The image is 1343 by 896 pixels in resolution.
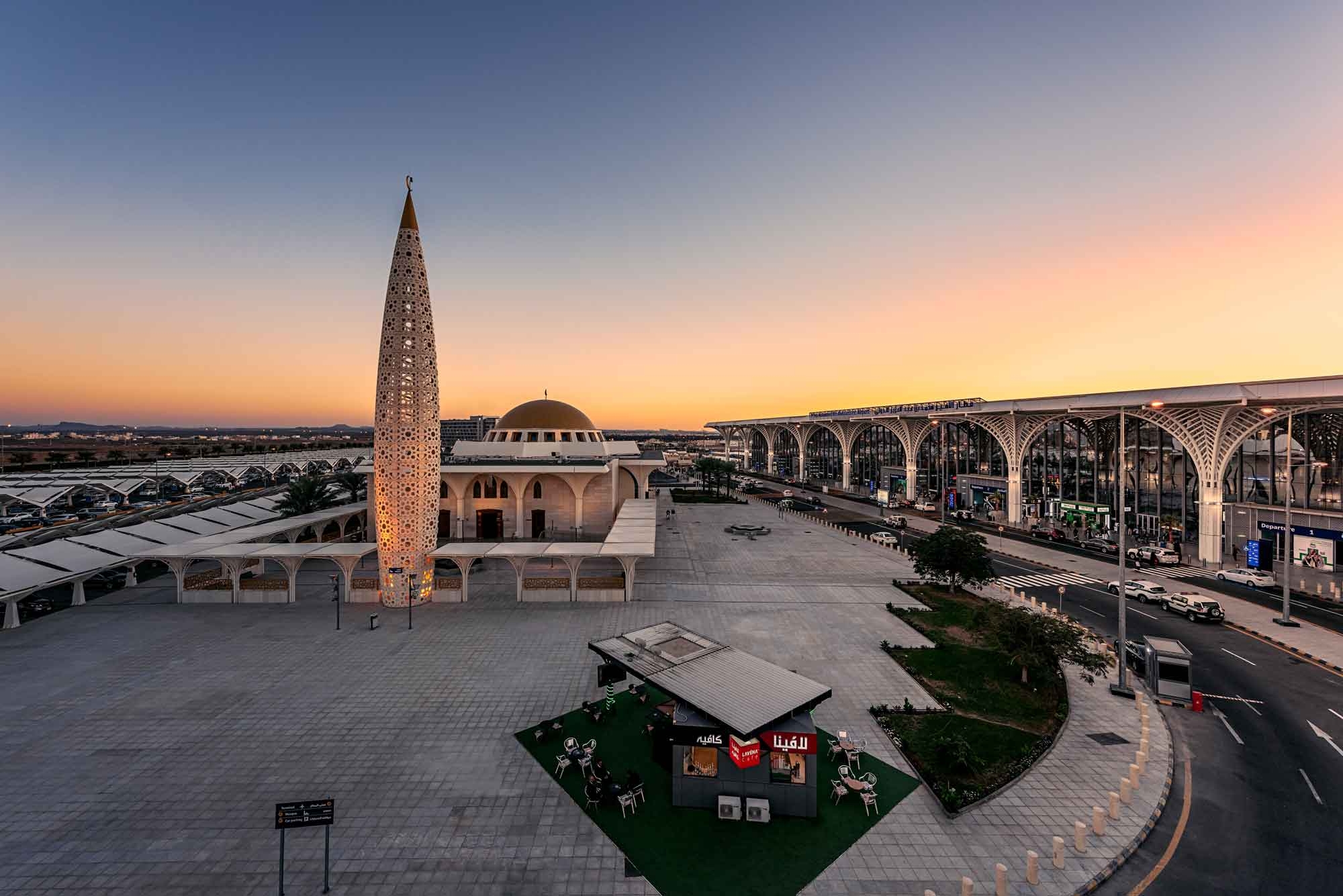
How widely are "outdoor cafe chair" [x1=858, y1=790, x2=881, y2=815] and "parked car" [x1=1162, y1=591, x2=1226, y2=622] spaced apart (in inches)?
1090

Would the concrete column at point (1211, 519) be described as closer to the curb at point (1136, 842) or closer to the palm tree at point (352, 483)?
the curb at point (1136, 842)

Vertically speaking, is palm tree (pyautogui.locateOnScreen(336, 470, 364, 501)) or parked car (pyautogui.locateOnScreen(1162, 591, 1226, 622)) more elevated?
palm tree (pyautogui.locateOnScreen(336, 470, 364, 501))

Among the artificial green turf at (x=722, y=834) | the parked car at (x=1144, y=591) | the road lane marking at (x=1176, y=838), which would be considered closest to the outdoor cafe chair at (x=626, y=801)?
the artificial green turf at (x=722, y=834)

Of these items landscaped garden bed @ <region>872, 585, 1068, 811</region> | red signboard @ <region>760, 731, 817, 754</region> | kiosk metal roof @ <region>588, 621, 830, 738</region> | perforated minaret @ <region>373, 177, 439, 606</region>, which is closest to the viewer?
red signboard @ <region>760, 731, 817, 754</region>

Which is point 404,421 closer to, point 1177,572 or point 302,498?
point 302,498

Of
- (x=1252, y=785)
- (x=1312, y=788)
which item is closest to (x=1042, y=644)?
(x=1252, y=785)

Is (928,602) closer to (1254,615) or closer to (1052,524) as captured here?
(1254,615)

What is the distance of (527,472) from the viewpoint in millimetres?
47344

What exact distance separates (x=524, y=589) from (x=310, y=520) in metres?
21.1

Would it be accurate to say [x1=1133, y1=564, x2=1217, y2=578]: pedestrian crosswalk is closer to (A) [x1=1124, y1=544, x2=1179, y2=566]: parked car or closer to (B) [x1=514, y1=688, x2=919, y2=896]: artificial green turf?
(A) [x1=1124, y1=544, x2=1179, y2=566]: parked car

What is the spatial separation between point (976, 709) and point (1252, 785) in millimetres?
6973

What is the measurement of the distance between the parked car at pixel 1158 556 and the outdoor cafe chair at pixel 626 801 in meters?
45.3

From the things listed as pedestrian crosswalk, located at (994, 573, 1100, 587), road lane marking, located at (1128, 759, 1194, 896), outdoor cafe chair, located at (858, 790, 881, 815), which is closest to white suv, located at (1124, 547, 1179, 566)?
pedestrian crosswalk, located at (994, 573, 1100, 587)

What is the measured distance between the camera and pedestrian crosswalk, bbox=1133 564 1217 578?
37.6 m
